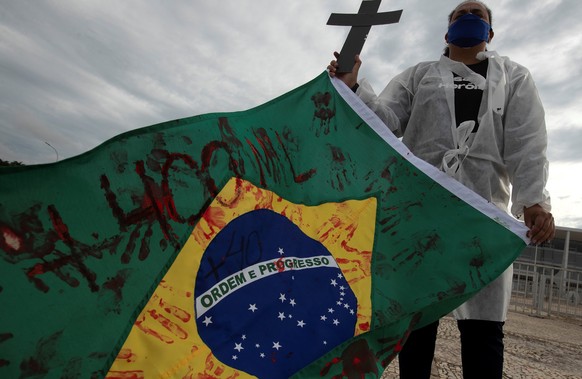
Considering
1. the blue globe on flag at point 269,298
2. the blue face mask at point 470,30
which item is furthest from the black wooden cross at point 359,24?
the blue globe on flag at point 269,298

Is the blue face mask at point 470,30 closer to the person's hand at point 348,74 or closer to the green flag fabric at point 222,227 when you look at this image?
the person's hand at point 348,74

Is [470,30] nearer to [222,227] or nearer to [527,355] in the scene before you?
[222,227]

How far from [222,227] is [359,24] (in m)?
1.31

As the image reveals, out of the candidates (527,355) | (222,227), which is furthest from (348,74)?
(527,355)

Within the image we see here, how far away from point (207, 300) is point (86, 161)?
20.8 inches

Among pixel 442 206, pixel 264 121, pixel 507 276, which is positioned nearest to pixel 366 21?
pixel 264 121

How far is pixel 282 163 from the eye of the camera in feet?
4.94

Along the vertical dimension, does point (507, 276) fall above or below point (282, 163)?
below

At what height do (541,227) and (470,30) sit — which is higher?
(470,30)

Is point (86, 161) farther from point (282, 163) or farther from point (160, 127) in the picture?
point (282, 163)

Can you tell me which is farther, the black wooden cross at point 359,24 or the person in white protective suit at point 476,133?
the black wooden cross at point 359,24

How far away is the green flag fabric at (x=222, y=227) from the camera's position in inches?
38.2

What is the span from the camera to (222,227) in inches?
49.7

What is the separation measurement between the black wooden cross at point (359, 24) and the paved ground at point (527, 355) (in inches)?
79.9
